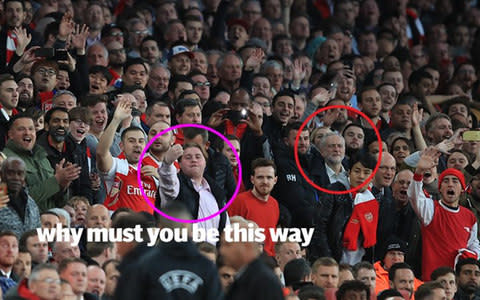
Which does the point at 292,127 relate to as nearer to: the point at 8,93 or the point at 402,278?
the point at 402,278

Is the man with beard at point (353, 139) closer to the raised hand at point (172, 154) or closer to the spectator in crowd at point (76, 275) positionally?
the raised hand at point (172, 154)

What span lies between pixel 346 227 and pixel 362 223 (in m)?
0.18

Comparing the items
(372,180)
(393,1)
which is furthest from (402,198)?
(393,1)

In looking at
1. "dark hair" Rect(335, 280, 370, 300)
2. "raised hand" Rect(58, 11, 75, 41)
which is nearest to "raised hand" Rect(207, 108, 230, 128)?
"raised hand" Rect(58, 11, 75, 41)

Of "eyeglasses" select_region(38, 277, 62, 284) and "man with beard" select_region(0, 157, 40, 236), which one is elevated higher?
"man with beard" select_region(0, 157, 40, 236)

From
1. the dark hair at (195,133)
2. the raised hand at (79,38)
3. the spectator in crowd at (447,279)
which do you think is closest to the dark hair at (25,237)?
the dark hair at (195,133)

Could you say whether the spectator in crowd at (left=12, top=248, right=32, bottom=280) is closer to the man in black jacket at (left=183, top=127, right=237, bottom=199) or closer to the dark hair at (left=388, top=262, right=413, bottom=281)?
the man in black jacket at (left=183, top=127, right=237, bottom=199)

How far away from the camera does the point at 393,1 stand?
2275 centimetres

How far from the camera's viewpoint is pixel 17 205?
40.7 ft

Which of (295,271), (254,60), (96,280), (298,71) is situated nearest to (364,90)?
(298,71)

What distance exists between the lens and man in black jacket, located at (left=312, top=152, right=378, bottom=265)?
14492 mm

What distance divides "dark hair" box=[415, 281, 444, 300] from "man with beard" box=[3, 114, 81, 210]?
3310 millimetres

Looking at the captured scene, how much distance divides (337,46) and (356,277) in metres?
6.76

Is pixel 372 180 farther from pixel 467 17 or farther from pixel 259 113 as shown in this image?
pixel 467 17
